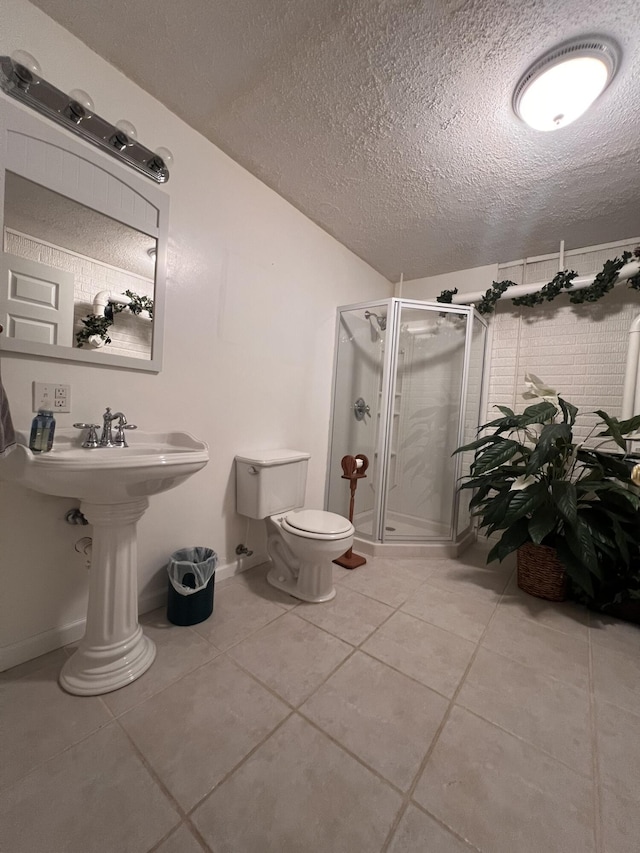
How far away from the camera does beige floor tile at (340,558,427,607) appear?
5.94ft

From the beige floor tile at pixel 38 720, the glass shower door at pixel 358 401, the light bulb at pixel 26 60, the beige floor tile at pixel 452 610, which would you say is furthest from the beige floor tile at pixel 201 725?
the light bulb at pixel 26 60

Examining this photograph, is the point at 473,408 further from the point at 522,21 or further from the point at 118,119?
the point at 118,119

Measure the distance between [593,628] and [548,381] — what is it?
1677 mm

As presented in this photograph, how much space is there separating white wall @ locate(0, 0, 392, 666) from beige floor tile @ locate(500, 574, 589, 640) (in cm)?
136

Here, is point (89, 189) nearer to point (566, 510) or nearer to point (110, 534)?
point (110, 534)

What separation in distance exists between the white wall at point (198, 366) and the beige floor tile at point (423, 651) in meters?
0.92

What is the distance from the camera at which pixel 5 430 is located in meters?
0.93

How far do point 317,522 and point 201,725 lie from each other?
35.9 inches

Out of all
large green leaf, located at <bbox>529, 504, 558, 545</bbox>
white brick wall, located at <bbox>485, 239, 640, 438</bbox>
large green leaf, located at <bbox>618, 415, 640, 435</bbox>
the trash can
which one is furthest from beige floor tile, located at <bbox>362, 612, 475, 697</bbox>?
→ white brick wall, located at <bbox>485, 239, 640, 438</bbox>

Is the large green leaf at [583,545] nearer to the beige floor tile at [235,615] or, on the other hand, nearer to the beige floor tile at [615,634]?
the beige floor tile at [615,634]

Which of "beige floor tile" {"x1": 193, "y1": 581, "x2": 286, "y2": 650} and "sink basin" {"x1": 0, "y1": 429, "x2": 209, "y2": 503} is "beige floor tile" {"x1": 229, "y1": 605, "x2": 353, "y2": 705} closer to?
"beige floor tile" {"x1": 193, "y1": 581, "x2": 286, "y2": 650}

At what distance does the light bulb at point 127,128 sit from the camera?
51.2 inches

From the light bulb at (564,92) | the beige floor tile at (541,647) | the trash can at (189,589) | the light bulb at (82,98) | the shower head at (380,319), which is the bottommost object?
the beige floor tile at (541,647)

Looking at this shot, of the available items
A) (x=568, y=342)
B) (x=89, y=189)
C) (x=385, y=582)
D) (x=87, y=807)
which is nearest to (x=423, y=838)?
(x=87, y=807)
